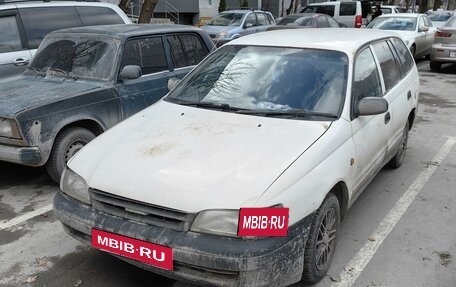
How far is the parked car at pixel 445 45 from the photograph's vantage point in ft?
40.3

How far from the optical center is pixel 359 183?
380 cm

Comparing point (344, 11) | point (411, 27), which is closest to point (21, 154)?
point (411, 27)

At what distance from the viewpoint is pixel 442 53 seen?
491 inches

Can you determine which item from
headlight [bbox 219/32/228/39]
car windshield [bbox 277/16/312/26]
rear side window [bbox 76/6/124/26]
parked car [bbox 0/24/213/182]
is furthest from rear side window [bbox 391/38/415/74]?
car windshield [bbox 277/16/312/26]

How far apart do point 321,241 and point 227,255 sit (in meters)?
0.88

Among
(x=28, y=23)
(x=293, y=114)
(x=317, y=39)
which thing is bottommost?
(x=293, y=114)


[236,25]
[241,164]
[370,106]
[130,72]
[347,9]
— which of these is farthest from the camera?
[347,9]

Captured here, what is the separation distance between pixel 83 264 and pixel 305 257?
164cm

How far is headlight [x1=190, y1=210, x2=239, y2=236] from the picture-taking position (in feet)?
8.57

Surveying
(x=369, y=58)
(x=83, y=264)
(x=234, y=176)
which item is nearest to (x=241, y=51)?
(x=369, y=58)

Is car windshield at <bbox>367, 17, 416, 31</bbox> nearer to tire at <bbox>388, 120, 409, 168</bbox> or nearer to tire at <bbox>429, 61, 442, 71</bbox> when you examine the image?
tire at <bbox>429, 61, 442, 71</bbox>

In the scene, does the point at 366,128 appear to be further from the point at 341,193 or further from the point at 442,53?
the point at 442,53

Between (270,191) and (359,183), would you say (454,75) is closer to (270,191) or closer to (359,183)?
(359,183)

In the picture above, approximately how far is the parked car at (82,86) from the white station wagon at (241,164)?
1.24m
